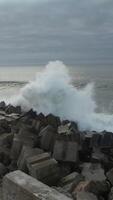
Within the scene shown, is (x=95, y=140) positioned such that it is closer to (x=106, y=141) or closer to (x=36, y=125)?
(x=106, y=141)

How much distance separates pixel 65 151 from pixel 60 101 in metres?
13.8

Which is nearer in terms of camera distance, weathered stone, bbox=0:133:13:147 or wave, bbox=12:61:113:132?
weathered stone, bbox=0:133:13:147

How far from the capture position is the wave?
1995cm

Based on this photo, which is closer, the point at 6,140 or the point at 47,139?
the point at 47,139

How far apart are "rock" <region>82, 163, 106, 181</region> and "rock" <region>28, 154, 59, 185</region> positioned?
65 cm

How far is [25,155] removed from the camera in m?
8.25

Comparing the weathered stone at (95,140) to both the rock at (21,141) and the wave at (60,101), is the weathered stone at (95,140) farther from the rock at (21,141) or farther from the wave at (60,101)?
the wave at (60,101)

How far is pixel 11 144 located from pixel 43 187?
5.09 m

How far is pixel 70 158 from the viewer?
8523 mm

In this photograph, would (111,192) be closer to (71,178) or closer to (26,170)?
(71,178)

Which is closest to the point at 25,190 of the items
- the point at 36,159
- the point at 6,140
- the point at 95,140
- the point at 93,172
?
the point at 36,159

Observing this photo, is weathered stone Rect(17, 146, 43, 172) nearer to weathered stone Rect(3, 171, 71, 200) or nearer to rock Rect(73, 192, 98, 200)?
rock Rect(73, 192, 98, 200)

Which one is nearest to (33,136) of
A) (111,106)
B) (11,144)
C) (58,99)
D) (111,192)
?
(11,144)

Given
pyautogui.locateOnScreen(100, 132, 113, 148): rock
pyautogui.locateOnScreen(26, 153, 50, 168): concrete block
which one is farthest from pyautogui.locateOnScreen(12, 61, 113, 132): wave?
pyautogui.locateOnScreen(26, 153, 50, 168): concrete block
